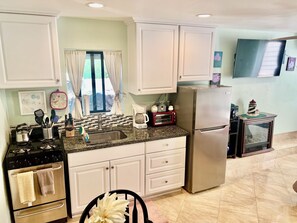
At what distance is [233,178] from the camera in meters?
3.53

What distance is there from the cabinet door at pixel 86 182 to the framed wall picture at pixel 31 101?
0.91 metres

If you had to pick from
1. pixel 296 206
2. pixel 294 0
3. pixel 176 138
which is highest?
pixel 294 0

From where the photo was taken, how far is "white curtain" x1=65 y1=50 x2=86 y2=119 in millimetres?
2775

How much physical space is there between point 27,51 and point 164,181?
7.37ft

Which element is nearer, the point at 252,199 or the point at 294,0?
the point at 294,0

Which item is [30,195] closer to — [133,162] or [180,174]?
[133,162]

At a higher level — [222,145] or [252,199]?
[222,145]

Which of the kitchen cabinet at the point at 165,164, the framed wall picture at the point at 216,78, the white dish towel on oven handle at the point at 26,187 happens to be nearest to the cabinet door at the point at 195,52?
the framed wall picture at the point at 216,78

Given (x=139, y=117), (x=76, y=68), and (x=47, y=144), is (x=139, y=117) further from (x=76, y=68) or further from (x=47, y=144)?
(x=47, y=144)

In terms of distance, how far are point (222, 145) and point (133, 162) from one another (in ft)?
4.30

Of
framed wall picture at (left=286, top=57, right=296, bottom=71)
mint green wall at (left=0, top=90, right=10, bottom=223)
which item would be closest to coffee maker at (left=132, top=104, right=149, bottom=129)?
mint green wall at (left=0, top=90, right=10, bottom=223)

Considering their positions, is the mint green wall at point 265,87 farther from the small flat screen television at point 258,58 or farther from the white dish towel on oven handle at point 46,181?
the white dish towel on oven handle at point 46,181

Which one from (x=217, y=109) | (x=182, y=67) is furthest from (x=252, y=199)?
(x=182, y=67)

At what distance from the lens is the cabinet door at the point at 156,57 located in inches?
108
